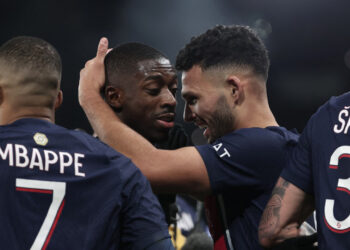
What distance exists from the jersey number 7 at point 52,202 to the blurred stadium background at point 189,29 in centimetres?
756

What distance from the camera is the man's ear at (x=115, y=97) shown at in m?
2.03

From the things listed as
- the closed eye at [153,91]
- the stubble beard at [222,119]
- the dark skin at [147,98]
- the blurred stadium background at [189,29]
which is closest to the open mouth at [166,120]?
the dark skin at [147,98]

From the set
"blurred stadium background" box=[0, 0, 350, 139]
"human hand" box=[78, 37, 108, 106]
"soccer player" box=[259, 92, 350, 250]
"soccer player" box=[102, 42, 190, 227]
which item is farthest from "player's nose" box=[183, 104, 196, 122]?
"blurred stadium background" box=[0, 0, 350, 139]

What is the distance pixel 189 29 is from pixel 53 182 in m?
8.46

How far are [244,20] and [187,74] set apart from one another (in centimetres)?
749

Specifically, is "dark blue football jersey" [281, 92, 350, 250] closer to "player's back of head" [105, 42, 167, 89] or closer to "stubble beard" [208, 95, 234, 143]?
"stubble beard" [208, 95, 234, 143]

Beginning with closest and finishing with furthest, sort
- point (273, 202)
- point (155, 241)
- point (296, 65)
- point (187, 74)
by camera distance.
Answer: point (155, 241), point (273, 202), point (187, 74), point (296, 65)

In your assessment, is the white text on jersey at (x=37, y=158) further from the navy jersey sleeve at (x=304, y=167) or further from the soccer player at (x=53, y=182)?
the navy jersey sleeve at (x=304, y=167)

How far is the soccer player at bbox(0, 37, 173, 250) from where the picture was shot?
4.20ft

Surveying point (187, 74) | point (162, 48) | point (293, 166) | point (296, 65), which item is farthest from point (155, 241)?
point (296, 65)

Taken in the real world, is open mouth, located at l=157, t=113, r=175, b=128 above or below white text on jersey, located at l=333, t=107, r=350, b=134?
below

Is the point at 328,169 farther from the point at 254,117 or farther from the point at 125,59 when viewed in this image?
the point at 125,59

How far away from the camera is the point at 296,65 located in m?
10.7

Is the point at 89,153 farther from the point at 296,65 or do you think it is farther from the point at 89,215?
the point at 296,65
